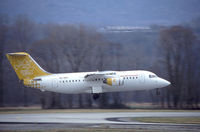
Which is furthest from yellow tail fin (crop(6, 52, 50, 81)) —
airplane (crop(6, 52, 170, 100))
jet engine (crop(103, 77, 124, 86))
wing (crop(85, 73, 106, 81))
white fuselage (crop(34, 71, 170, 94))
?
jet engine (crop(103, 77, 124, 86))

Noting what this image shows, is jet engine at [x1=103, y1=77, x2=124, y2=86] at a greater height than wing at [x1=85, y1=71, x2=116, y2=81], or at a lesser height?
lesser

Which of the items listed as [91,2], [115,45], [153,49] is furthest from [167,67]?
[91,2]

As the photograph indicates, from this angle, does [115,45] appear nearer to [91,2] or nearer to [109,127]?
[109,127]

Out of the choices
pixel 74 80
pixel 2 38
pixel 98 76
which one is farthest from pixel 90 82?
pixel 2 38

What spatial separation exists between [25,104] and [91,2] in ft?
421

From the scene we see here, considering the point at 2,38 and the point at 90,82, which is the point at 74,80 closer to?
the point at 90,82

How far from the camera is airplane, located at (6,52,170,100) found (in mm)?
28891

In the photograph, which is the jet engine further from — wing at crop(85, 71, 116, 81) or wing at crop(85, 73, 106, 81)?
wing at crop(85, 73, 106, 81)

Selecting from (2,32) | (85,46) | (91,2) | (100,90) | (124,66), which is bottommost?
(100,90)

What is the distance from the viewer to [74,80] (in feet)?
96.2

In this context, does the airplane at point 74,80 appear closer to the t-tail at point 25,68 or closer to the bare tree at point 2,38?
the t-tail at point 25,68

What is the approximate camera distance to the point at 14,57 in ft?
94.1

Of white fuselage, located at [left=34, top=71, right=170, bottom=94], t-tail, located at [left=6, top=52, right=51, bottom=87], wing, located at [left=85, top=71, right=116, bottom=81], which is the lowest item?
white fuselage, located at [left=34, top=71, right=170, bottom=94]

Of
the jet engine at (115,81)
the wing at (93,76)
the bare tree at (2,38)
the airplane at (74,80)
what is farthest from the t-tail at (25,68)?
the bare tree at (2,38)
